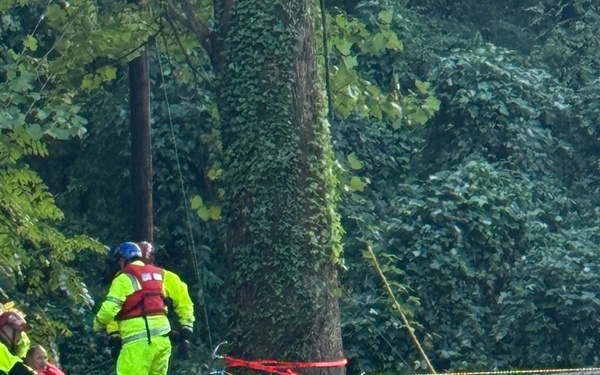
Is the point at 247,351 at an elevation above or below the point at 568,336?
above

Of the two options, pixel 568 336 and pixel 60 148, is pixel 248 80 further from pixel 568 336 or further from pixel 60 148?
pixel 60 148

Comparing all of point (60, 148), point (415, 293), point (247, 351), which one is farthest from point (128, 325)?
point (60, 148)

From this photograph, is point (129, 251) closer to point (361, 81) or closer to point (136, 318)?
point (136, 318)

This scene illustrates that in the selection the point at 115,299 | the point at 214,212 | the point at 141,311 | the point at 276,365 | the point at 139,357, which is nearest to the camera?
the point at 115,299

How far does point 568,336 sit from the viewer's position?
15.5 metres

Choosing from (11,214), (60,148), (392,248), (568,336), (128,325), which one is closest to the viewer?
(128,325)

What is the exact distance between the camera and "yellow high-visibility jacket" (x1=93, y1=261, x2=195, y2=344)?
31.8 ft

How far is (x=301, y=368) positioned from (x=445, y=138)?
29.6 ft

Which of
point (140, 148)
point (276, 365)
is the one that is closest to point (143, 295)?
point (276, 365)

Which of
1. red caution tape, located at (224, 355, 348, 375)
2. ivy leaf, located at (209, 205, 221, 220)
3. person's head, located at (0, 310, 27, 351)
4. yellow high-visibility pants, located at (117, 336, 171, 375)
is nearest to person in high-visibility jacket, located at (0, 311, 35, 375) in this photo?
person's head, located at (0, 310, 27, 351)

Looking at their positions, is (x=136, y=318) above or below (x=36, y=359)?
below

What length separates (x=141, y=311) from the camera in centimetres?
982

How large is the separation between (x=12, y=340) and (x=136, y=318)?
7.54 feet

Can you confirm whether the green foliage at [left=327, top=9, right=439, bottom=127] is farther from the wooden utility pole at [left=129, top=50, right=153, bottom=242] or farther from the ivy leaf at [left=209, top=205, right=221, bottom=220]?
the wooden utility pole at [left=129, top=50, right=153, bottom=242]
